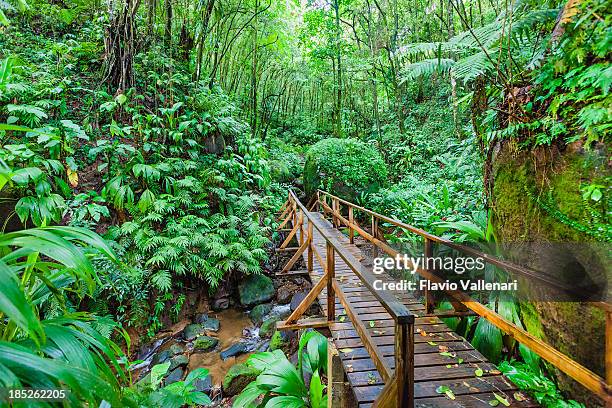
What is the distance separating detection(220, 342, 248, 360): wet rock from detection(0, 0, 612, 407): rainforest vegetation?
0.16ft

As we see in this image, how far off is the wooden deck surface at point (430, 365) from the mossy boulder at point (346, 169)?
6027 mm

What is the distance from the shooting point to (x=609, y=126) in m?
2.09

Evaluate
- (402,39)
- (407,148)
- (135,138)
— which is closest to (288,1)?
(402,39)

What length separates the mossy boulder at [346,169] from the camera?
9359 mm

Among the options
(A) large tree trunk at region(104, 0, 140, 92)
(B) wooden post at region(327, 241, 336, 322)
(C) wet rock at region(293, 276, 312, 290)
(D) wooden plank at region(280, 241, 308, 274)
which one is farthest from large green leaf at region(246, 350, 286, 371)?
(A) large tree trunk at region(104, 0, 140, 92)

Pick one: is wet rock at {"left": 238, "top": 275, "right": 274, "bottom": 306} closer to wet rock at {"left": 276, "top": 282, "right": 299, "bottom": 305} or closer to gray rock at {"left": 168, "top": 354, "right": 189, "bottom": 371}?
wet rock at {"left": 276, "top": 282, "right": 299, "bottom": 305}

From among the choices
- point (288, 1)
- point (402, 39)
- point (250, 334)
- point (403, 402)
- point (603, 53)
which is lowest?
point (250, 334)

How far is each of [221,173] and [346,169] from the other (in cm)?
389

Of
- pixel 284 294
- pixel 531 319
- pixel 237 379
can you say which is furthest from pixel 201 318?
pixel 531 319

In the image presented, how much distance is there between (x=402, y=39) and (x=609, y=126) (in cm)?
1152

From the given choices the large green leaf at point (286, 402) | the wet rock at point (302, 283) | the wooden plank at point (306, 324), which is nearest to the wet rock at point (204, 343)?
the wet rock at point (302, 283)

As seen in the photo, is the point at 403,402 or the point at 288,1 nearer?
the point at 403,402

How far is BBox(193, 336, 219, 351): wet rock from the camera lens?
5.30 meters

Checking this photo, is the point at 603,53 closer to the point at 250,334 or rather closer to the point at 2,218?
the point at 250,334
